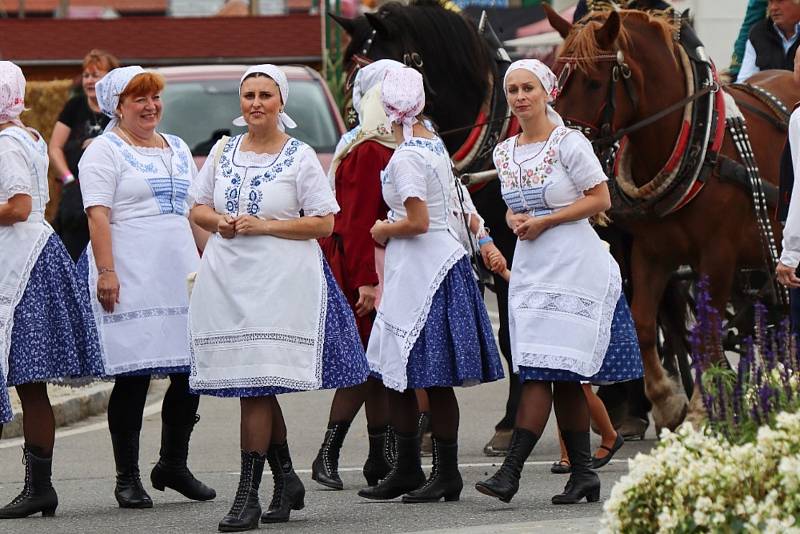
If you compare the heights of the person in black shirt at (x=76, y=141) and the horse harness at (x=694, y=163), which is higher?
the person in black shirt at (x=76, y=141)

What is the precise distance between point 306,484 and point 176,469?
81cm

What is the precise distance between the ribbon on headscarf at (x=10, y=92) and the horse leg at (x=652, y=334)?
337 cm

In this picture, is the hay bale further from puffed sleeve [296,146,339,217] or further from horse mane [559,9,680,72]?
puffed sleeve [296,146,339,217]

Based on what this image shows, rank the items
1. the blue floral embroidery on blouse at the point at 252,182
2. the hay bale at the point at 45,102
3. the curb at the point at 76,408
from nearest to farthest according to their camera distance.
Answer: the blue floral embroidery on blouse at the point at 252,182 → the curb at the point at 76,408 → the hay bale at the point at 45,102

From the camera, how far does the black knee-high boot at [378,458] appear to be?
8.55 metres

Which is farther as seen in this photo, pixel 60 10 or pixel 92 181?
pixel 60 10

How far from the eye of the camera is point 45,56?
2888cm

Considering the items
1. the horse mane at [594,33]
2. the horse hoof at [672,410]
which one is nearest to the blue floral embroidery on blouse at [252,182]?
the horse mane at [594,33]

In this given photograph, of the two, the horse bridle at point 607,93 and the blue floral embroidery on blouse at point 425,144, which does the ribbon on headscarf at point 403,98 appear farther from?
the horse bridle at point 607,93

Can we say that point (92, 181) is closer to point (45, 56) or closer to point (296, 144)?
point (296, 144)

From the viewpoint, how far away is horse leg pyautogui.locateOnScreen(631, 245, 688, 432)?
9734mm

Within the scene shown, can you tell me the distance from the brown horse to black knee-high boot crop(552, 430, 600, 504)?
1682 mm

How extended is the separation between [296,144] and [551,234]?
1049 mm

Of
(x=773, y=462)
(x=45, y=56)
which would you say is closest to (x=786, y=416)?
(x=773, y=462)
